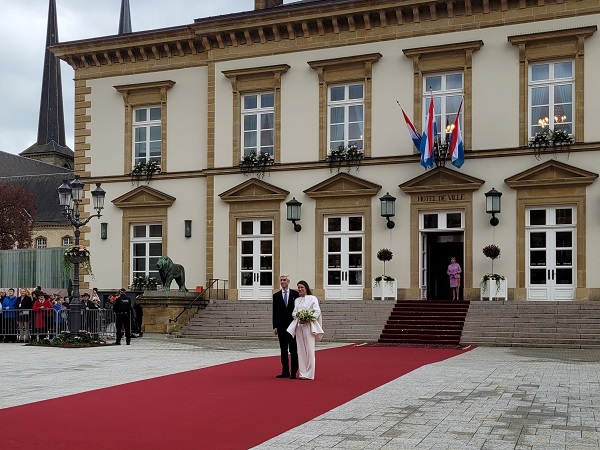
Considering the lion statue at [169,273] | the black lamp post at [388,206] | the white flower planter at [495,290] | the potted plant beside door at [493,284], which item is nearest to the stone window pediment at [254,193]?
the lion statue at [169,273]

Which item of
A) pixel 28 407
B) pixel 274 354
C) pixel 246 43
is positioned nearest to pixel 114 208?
pixel 246 43

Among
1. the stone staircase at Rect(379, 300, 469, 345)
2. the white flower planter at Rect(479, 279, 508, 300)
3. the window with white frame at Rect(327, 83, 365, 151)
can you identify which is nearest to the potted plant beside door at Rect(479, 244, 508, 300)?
the white flower planter at Rect(479, 279, 508, 300)

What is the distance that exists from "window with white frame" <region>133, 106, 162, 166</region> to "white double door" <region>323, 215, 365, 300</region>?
7153mm

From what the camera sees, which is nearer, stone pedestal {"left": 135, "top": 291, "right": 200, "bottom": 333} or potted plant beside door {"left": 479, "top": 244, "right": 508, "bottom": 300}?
potted plant beside door {"left": 479, "top": 244, "right": 508, "bottom": 300}

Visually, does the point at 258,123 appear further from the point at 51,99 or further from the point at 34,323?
the point at 51,99

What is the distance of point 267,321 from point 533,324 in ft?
24.8

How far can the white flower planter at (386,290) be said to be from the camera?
2627 centimetres

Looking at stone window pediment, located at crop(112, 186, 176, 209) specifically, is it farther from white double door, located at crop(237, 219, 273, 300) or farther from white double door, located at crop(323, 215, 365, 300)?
white double door, located at crop(323, 215, 365, 300)

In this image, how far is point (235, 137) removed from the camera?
2923 centimetres

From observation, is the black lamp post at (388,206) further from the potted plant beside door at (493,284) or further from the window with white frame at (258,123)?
the window with white frame at (258,123)

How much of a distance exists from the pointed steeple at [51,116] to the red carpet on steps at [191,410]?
7592cm

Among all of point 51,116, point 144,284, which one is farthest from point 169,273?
point 51,116

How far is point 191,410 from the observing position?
418 inches

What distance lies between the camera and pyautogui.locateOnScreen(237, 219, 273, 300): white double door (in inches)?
1133
